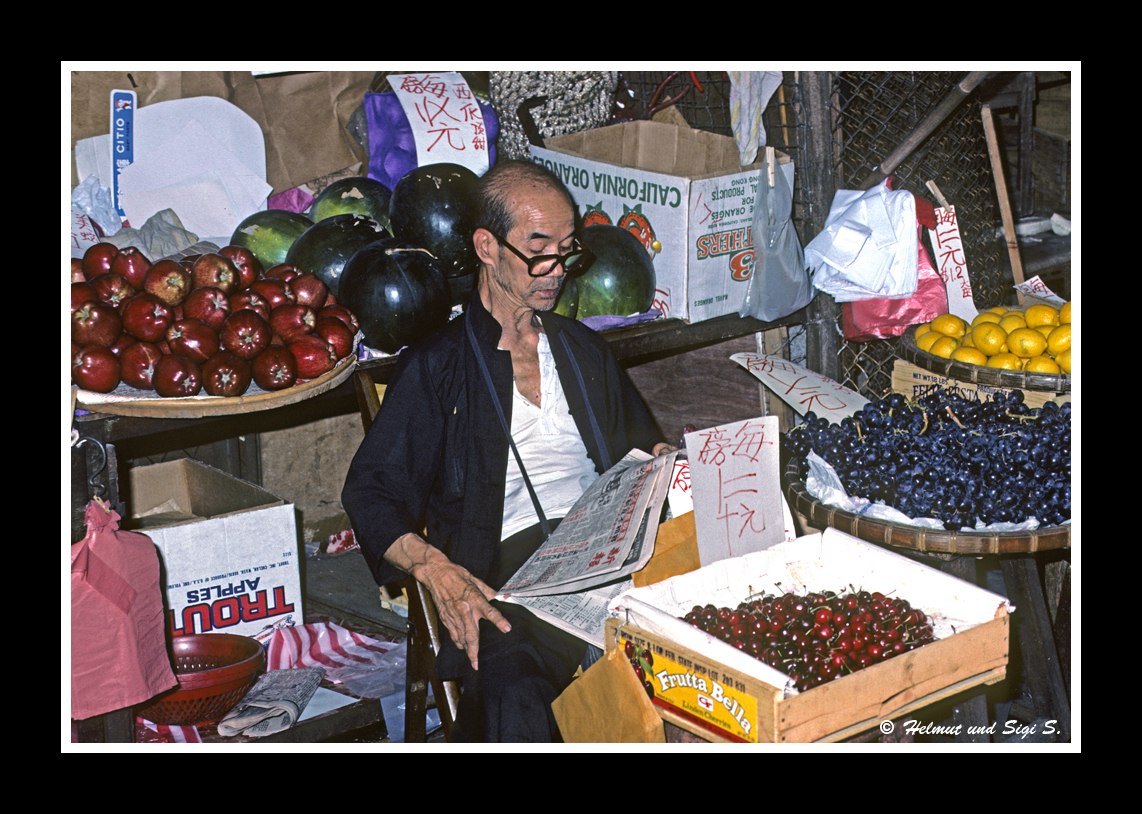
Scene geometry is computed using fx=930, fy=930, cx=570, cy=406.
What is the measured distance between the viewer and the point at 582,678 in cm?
191

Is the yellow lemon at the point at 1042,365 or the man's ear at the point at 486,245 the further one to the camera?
the yellow lemon at the point at 1042,365

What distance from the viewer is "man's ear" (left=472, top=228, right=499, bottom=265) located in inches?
100

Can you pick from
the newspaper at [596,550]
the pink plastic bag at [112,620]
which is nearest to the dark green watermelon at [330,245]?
the pink plastic bag at [112,620]

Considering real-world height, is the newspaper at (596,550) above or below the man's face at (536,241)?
below

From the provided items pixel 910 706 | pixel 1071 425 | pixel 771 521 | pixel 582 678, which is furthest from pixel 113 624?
pixel 1071 425

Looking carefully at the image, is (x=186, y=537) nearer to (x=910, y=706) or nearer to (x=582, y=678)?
(x=582, y=678)

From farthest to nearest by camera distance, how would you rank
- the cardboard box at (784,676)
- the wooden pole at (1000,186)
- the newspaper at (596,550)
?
1. the wooden pole at (1000,186)
2. the newspaper at (596,550)
3. the cardboard box at (784,676)

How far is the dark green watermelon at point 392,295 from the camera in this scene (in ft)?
9.18

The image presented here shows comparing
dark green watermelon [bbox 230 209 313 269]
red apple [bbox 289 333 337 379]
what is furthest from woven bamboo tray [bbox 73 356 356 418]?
dark green watermelon [bbox 230 209 313 269]

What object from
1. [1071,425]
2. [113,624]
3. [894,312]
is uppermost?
[894,312]

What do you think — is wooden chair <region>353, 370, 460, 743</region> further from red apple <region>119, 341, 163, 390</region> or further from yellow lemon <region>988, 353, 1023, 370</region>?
yellow lemon <region>988, 353, 1023, 370</region>

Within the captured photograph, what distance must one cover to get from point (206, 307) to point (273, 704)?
48.8 inches

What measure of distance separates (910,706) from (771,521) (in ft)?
1.87

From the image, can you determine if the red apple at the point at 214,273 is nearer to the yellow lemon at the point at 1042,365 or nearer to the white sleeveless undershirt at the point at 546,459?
the white sleeveless undershirt at the point at 546,459
